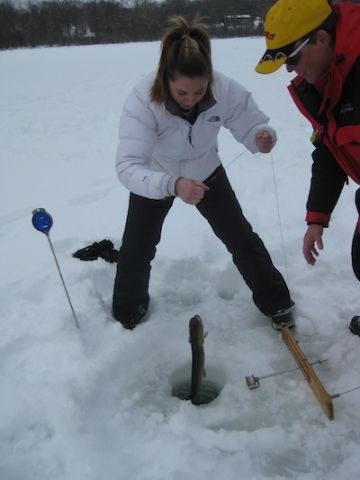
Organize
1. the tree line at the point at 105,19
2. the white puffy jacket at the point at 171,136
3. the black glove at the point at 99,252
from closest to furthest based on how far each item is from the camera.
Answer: the white puffy jacket at the point at 171,136
the black glove at the point at 99,252
the tree line at the point at 105,19

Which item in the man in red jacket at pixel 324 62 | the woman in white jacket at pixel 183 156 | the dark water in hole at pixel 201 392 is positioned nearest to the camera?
the man in red jacket at pixel 324 62

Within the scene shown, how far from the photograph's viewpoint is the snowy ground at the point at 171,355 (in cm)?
217

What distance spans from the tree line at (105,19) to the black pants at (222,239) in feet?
119

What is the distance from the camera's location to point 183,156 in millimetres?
2695

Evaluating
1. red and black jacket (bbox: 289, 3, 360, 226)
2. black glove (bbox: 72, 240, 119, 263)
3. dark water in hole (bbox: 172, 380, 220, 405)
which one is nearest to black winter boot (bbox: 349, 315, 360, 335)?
red and black jacket (bbox: 289, 3, 360, 226)

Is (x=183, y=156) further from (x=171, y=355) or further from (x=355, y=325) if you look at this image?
(x=355, y=325)

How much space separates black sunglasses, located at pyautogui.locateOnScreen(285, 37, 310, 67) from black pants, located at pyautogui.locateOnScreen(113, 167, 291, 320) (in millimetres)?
1098

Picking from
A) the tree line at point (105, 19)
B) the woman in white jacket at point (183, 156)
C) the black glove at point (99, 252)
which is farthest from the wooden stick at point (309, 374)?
the tree line at point (105, 19)

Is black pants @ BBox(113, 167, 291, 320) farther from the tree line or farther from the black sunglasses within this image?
the tree line

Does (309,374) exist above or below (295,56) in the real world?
below

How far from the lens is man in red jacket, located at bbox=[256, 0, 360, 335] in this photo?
1.75 metres

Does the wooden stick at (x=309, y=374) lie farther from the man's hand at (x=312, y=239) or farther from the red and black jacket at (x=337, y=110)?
the red and black jacket at (x=337, y=110)

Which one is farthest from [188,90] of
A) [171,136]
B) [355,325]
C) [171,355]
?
[355,325]

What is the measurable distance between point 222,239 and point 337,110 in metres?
1.23
